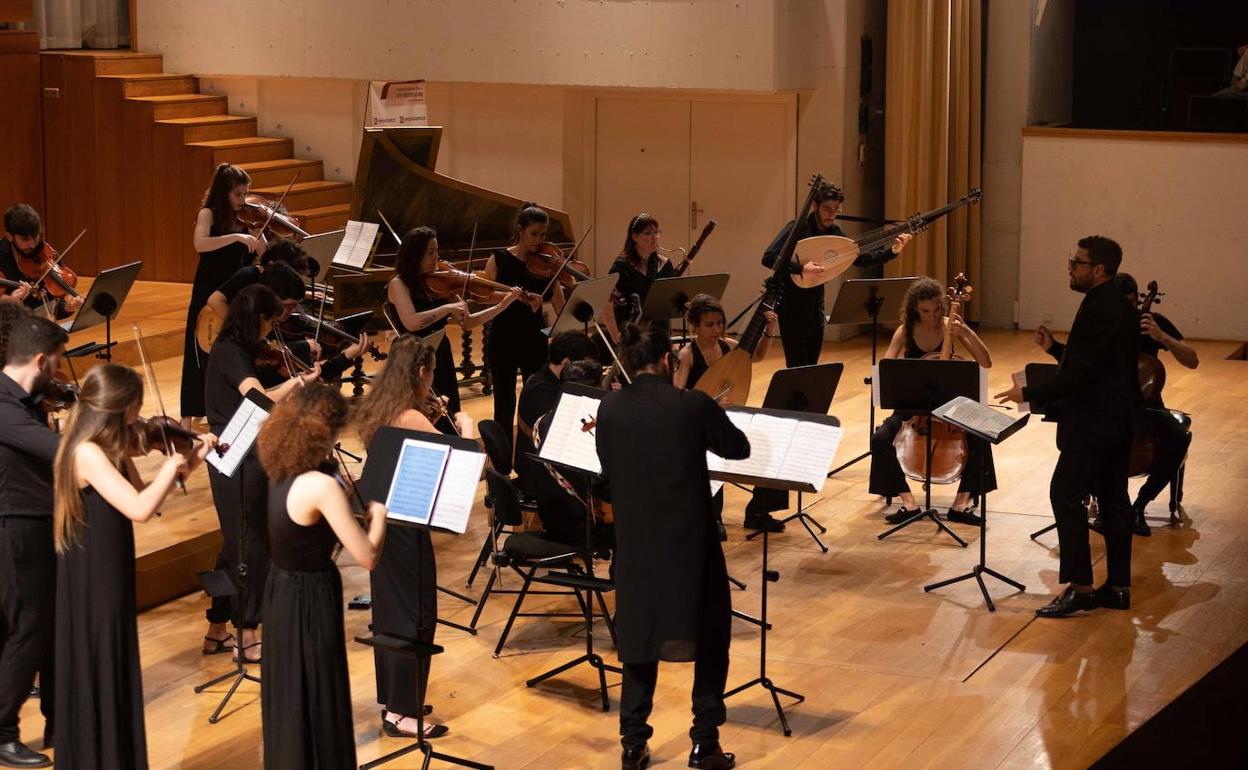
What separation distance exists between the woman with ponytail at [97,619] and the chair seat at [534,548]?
5.29 ft

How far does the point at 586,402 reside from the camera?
5574mm

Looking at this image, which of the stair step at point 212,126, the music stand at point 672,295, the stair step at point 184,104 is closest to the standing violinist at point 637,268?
the music stand at point 672,295

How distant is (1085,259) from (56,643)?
395cm

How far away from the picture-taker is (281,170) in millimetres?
12898

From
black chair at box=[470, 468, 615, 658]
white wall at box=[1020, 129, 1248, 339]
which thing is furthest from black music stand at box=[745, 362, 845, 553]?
white wall at box=[1020, 129, 1248, 339]

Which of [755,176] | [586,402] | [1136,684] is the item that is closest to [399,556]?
[586,402]

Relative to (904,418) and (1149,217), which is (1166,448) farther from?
(1149,217)

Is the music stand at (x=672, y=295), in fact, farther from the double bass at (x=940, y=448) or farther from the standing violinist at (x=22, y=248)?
the standing violinist at (x=22, y=248)

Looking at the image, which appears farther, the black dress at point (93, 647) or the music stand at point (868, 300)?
the music stand at point (868, 300)

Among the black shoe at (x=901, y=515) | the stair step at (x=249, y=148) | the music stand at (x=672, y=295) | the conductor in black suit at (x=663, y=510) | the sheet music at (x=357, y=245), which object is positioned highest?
the stair step at (x=249, y=148)

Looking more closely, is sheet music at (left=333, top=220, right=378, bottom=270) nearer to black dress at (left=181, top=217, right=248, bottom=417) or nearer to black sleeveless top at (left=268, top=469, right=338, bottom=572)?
black dress at (left=181, top=217, right=248, bottom=417)

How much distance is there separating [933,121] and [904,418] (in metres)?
5.30

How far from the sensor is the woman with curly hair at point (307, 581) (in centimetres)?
436

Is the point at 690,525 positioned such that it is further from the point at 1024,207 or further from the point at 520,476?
the point at 1024,207
